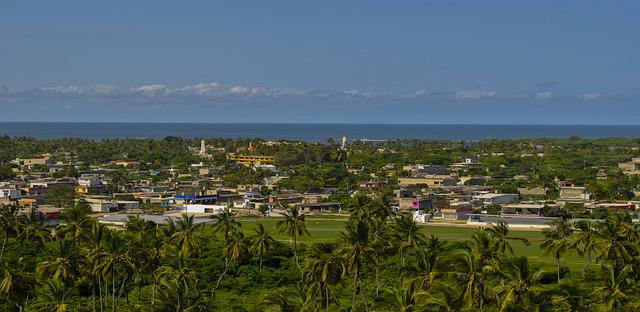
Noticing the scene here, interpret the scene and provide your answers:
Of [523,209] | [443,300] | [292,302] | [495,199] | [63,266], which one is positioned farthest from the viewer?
[495,199]

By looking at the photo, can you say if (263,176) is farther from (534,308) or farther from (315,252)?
(534,308)

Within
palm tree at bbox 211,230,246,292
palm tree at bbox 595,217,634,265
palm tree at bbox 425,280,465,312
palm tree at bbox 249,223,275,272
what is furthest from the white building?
palm tree at bbox 425,280,465,312

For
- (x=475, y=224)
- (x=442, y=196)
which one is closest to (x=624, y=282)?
(x=475, y=224)

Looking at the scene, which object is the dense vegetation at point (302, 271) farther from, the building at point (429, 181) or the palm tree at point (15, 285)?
the building at point (429, 181)

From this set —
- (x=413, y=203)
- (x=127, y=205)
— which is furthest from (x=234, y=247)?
(x=127, y=205)

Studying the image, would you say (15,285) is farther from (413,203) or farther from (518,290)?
(413,203)

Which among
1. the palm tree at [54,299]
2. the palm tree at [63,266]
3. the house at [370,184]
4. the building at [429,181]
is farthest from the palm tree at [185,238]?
the building at [429,181]
